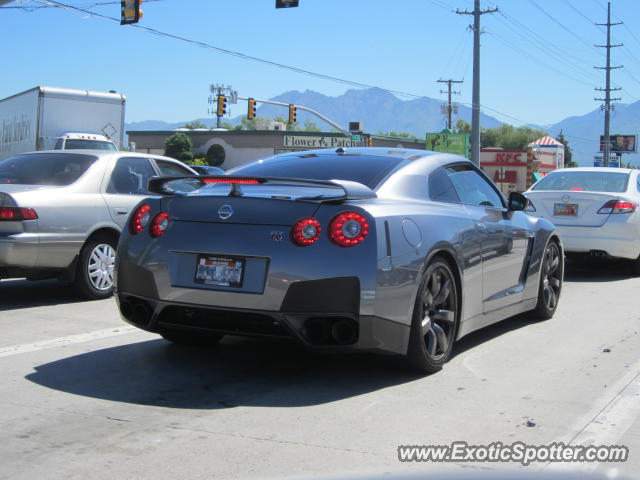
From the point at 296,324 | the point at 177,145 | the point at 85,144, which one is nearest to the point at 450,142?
the point at 177,145

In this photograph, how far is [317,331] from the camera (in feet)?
15.3

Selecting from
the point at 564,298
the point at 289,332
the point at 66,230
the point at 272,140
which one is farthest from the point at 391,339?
the point at 272,140

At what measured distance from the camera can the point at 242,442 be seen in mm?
3826

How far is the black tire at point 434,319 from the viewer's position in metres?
5.01

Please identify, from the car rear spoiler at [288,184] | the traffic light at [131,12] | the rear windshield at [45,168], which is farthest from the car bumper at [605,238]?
the traffic light at [131,12]

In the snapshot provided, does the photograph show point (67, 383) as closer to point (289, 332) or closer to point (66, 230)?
point (289, 332)

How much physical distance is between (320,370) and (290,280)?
0.99 meters

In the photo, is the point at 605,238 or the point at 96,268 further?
the point at 605,238

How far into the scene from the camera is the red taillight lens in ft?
15.2

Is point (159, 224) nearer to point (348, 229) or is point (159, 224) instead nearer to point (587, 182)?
point (348, 229)

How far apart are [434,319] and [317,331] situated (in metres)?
0.95

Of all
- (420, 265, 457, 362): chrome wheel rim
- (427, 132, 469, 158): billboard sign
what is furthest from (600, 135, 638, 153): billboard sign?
(420, 265, 457, 362): chrome wheel rim

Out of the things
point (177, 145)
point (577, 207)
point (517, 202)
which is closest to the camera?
point (517, 202)

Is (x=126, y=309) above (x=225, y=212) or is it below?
below
